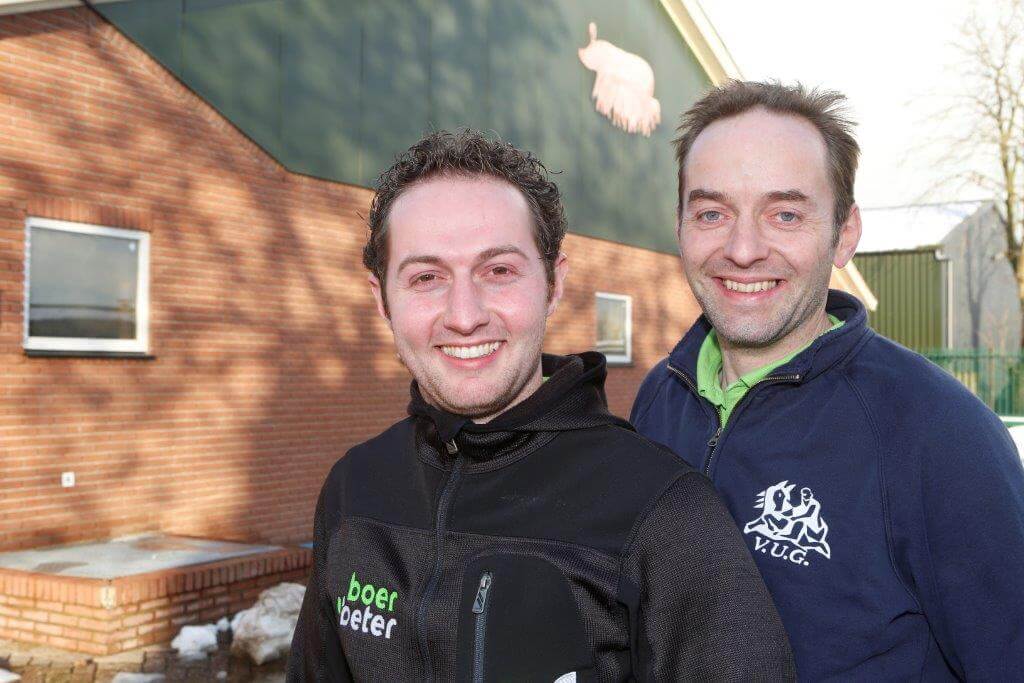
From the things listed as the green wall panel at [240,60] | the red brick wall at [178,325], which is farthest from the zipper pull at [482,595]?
the green wall panel at [240,60]

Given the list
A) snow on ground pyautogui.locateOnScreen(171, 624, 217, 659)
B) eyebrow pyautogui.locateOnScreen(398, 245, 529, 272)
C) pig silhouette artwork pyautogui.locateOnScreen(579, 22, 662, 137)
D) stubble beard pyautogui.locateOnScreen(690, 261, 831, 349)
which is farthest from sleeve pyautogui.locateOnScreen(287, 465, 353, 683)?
pig silhouette artwork pyautogui.locateOnScreen(579, 22, 662, 137)

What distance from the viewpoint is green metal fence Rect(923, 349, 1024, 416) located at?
23.7 meters

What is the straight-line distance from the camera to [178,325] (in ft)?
29.2

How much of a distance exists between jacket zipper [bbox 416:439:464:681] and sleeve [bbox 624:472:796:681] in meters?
0.39

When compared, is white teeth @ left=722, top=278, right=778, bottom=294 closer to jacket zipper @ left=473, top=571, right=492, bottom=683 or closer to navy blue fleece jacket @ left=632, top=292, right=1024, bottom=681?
navy blue fleece jacket @ left=632, top=292, right=1024, bottom=681

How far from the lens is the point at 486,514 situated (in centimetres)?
191

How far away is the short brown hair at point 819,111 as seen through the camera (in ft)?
7.59

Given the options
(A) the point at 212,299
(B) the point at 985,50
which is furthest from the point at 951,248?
(A) the point at 212,299

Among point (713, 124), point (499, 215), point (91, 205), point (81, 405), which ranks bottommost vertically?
point (81, 405)

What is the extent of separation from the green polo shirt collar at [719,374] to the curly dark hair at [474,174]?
528 mm

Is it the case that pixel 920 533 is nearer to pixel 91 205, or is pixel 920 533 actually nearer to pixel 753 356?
pixel 753 356

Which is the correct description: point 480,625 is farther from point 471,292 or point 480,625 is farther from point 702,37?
point 702,37

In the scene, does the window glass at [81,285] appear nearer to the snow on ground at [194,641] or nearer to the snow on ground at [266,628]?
the snow on ground at [194,641]

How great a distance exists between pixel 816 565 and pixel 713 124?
3.50 ft
